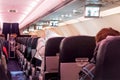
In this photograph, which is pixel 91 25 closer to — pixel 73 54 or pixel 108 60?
pixel 73 54

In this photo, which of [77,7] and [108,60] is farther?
[77,7]

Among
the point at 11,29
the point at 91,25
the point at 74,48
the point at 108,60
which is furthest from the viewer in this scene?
the point at 11,29

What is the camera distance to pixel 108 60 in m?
2.29

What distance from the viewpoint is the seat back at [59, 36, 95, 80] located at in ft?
11.8

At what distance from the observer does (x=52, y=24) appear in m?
19.3

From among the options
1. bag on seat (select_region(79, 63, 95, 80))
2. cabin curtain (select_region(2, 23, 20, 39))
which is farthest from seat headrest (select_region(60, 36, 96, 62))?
cabin curtain (select_region(2, 23, 20, 39))

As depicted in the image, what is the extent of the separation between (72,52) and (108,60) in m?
1.33

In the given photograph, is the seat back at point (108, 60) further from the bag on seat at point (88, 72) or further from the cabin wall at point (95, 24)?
the cabin wall at point (95, 24)

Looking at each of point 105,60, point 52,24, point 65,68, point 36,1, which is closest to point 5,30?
point 52,24

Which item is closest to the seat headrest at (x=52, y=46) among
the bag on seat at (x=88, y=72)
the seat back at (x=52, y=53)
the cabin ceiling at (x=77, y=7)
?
the seat back at (x=52, y=53)

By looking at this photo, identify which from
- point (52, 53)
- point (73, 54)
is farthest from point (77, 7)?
point (73, 54)

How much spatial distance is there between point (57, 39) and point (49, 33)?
2.42 ft

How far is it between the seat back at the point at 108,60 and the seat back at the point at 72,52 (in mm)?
1287

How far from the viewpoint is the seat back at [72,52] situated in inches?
141
